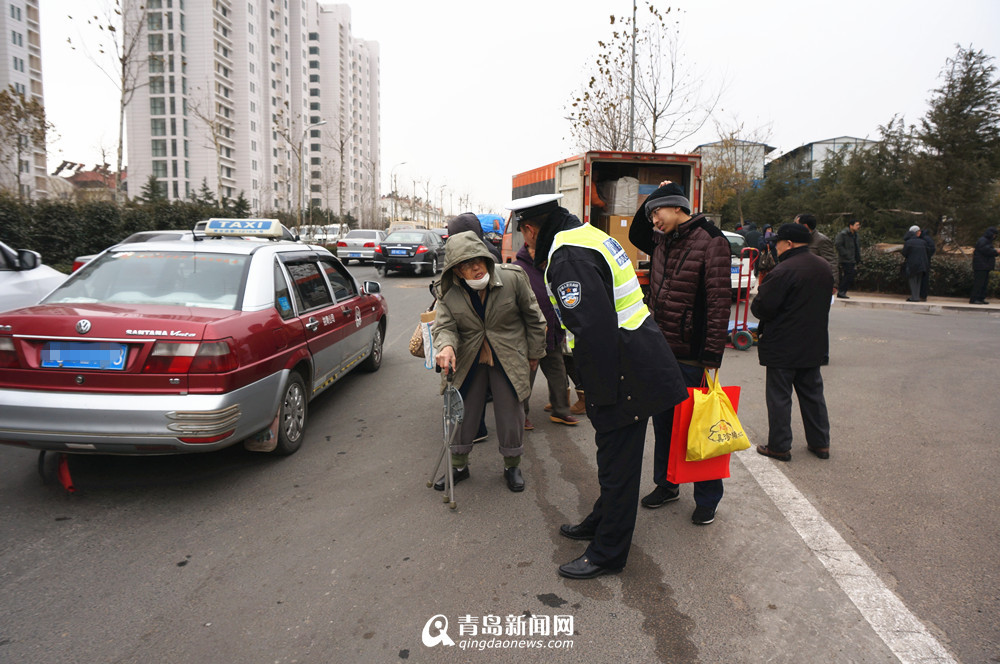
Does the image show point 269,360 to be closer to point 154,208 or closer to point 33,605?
point 33,605

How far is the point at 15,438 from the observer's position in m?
3.74

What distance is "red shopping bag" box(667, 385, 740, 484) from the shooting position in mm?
3461

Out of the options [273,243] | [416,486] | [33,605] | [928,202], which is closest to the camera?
[33,605]

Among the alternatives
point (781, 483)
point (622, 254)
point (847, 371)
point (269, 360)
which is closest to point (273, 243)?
point (269, 360)

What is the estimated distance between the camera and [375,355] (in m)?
7.63

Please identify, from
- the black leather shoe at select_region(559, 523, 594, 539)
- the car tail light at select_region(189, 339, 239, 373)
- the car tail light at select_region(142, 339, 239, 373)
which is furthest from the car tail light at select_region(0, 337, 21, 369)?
the black leather shoe at select_region(559, 523, 594, 539)

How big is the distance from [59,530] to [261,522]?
1111 mm

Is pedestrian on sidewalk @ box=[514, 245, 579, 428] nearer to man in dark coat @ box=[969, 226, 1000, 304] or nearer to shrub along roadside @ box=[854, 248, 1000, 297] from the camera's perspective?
man in dark coat @ box=[969, 226, 1000, 304]

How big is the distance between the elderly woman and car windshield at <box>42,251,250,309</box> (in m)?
1.61

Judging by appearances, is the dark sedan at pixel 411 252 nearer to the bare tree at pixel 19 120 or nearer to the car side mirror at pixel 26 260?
the bare tree at pixel 19 120

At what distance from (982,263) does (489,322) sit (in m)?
16.5

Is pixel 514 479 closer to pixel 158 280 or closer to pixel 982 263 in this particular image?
pixel 158 280

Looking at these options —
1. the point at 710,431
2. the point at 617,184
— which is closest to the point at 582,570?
the point at 710,431

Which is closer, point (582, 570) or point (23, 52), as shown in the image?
point (582, 570)
